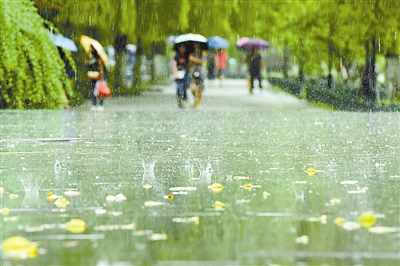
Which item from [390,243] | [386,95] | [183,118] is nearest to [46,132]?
[183,118]

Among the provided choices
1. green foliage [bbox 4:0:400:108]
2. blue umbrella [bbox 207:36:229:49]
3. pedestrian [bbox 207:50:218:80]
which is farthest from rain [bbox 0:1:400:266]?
pedestrian [bbox 207:50:218:80]

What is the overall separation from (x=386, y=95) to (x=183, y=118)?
8.33m

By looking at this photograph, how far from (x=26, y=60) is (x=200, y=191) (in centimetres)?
1513

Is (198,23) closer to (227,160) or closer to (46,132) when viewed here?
(46,132)

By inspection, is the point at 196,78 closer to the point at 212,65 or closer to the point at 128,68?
the point at 128,68

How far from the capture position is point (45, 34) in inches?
936

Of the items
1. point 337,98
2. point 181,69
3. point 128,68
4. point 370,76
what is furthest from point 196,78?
point 128,68

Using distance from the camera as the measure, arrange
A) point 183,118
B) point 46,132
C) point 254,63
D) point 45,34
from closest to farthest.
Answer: point 46,132 < point 183,118 < point 45,34 < point 254,63

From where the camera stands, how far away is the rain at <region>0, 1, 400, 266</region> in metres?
6.04

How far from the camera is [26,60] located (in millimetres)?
23422

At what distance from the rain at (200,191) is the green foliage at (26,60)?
243 cm

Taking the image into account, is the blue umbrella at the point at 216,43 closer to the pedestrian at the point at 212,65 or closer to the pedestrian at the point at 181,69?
the pedestrian at the point at 212,65

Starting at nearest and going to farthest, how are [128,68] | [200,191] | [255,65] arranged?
1. [200,191]
2. [255,65]
3. [128,68]

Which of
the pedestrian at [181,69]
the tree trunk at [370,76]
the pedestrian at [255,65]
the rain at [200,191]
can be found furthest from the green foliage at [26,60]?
the pedestrian at [255,65]
